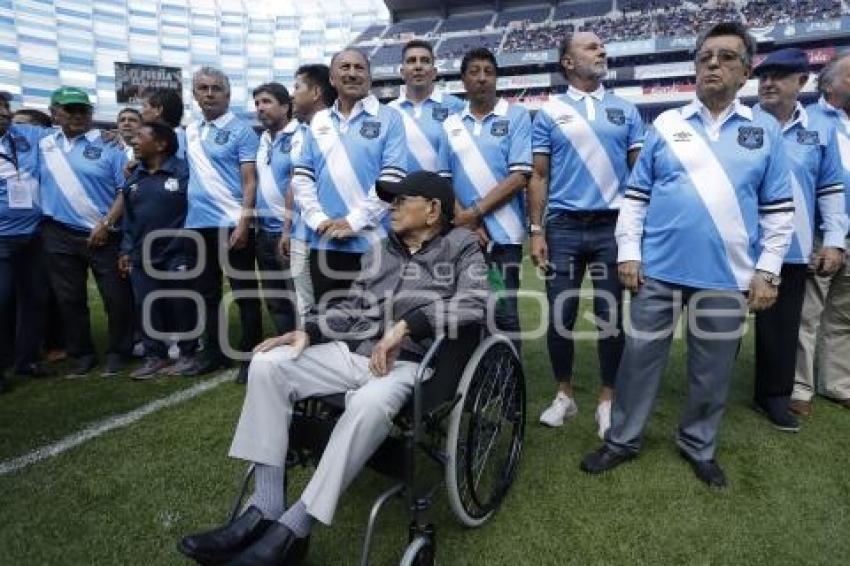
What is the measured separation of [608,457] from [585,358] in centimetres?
201

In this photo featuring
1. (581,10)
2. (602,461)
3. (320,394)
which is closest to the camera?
(320,394)

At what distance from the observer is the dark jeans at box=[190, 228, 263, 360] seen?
407 centimetres

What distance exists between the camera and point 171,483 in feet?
8.46

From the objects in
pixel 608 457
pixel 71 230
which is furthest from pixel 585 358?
pixel 71 230

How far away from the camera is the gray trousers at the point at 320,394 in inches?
70.0

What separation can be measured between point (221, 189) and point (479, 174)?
192 centimetres

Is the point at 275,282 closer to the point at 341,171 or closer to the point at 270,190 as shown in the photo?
the point at 270,190

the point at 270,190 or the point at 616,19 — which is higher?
the point at 616,19

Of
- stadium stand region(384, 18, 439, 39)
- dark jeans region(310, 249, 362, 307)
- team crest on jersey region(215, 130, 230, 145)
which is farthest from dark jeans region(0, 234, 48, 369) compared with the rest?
stadium stand region(384, 18, 439, 39)

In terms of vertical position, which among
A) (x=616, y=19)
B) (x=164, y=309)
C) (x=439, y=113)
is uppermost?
(x=616, y=19)

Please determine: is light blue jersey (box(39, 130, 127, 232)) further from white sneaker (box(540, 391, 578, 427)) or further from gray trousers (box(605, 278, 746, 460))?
gray trousers (box(605, 278, 746, 460))

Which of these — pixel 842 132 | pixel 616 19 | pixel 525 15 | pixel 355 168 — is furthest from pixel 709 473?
pixel 525 15

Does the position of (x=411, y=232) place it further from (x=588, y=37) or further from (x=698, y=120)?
(x=588, y=37)

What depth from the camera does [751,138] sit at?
244cm
